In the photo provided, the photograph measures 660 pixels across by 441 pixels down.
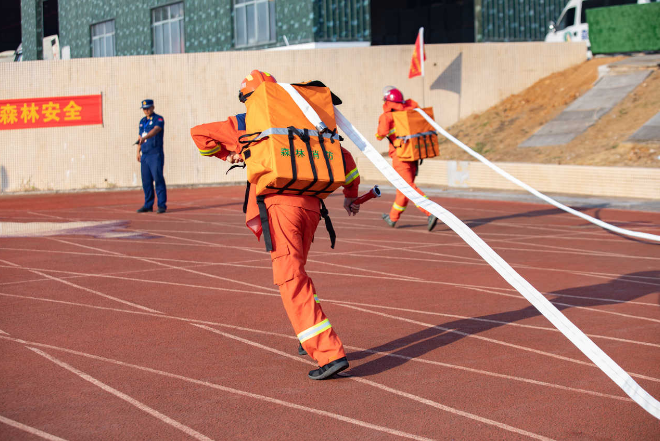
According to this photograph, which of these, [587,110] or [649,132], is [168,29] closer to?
[587,110]

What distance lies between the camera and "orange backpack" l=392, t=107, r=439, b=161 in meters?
12.0

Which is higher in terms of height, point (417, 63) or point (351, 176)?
point (417, 63)

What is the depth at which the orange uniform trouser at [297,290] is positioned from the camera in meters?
5.16

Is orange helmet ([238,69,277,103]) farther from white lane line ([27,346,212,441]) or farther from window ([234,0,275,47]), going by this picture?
window ([234,0,275,47])

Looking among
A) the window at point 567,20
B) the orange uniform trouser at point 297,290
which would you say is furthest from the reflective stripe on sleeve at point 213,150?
the window at point 567,20

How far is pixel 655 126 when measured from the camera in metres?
18.7

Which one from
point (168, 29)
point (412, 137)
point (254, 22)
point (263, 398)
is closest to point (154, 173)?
point (412, 137)

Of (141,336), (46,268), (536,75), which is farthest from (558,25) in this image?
(141,336)

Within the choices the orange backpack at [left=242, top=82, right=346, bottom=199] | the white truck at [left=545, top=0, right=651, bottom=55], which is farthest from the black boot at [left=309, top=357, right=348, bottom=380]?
the white truck at [left=545, top=0, right=651, bottom=55]

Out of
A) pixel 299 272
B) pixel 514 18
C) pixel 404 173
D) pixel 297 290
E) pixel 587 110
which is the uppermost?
pixel 514 18

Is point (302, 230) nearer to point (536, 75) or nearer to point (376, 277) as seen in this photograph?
point (376, 277)

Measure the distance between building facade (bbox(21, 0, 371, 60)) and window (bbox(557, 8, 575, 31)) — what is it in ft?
27.5

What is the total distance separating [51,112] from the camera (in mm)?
21484

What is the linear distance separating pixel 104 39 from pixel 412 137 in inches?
1039
